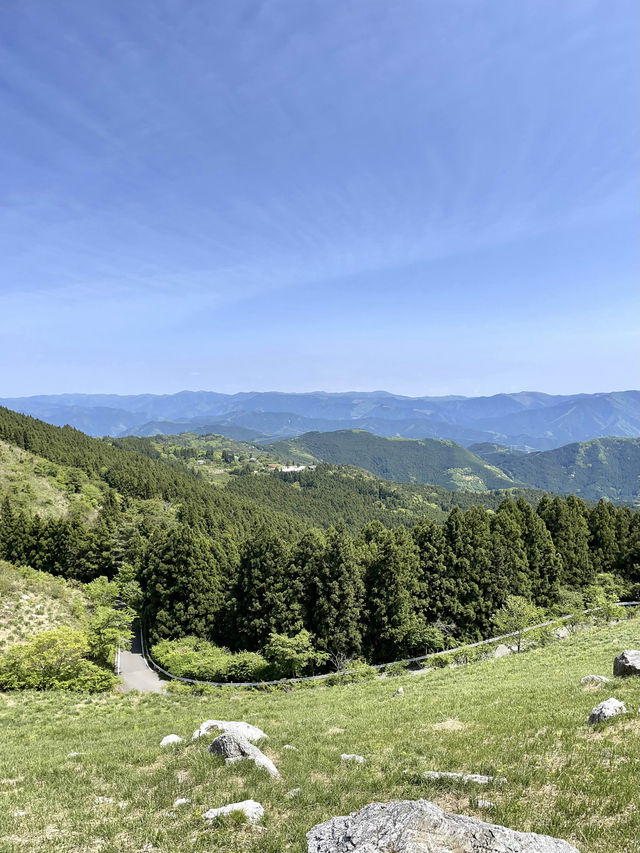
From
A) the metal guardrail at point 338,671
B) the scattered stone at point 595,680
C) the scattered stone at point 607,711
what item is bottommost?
the metal guardrail at point 338,671

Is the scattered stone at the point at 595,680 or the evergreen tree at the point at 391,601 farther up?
the scattered stone at the point at 595,680

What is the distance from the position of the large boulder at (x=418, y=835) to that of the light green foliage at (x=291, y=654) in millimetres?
26707

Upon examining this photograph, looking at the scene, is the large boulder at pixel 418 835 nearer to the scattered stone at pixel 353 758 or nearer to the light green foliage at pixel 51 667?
the scattered stone at pixel 353 758

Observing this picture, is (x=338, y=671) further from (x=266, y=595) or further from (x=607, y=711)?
(x=607, y=711)

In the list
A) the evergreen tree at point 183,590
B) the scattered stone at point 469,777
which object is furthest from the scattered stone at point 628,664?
the evergreen tree at point 183,590

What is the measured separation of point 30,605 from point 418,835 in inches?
1703

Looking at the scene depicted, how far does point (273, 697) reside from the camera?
82.5 ft

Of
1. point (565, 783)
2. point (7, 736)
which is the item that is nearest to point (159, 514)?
point (7, 736)

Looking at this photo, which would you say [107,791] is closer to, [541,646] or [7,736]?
[7,736]

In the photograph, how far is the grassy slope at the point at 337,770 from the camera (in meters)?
7.35

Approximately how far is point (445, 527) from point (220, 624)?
27.7 metres

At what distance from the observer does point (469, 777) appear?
855 cm

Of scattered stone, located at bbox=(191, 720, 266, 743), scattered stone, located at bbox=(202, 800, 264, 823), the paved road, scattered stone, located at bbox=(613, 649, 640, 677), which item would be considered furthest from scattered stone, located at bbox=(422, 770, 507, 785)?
the paved road

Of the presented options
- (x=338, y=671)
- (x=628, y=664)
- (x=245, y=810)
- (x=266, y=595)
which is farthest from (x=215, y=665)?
(x=628, y=664)
